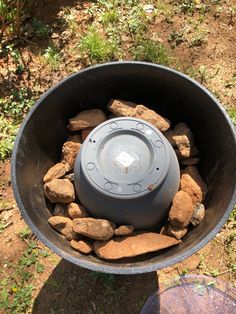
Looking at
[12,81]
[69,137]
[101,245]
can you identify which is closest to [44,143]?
[69,137]

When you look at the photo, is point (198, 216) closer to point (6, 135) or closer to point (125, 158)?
point (125, 158)

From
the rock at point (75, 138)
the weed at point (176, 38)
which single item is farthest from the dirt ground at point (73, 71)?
the rock at point (75, 138)

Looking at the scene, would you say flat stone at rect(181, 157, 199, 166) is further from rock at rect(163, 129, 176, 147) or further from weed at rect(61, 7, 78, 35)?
weed at rect(61, 7, 78, 35)

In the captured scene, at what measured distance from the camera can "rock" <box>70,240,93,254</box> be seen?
2014 millimetres

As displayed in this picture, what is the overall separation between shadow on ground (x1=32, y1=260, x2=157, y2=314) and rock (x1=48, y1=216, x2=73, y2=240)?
1.95ft

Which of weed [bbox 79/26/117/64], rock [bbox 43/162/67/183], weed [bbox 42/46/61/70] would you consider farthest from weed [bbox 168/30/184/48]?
rock [bbox 43/162/67/183]

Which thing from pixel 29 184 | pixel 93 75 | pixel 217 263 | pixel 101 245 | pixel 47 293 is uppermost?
pixel 93 75

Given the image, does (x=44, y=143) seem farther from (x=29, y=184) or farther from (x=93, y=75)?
(x=93, y=75)

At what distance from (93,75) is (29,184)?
2.08 feet

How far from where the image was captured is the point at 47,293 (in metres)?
2.55

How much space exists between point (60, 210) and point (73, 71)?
1.41 meters

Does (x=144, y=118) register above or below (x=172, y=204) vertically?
above

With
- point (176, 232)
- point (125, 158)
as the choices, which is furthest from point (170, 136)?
point (176, 232)

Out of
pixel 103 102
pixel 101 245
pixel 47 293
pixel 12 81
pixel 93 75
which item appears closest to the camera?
pixel 101 245
